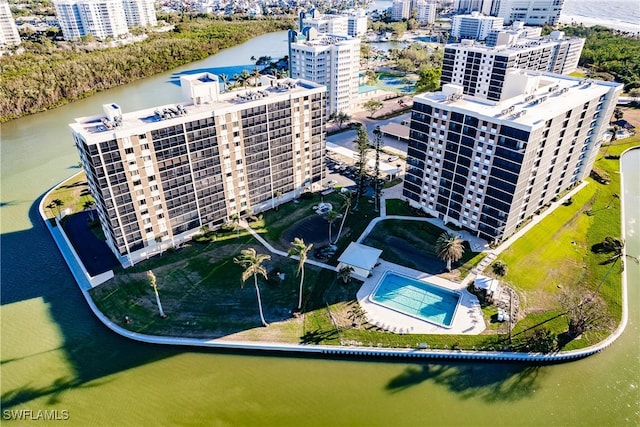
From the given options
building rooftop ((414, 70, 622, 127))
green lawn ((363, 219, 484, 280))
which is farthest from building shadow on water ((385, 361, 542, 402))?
building rooftop ((414, 70, 622, 127))

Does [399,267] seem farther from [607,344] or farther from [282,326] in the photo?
[607,344]

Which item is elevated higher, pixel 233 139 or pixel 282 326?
pixel 233 139

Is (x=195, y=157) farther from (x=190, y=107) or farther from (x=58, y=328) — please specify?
(x=58, y=328)

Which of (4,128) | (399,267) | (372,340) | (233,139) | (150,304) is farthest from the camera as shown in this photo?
(4,128)

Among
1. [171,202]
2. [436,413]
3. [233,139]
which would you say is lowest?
[436,413]

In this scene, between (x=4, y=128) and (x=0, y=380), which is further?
(x=4, y=128)

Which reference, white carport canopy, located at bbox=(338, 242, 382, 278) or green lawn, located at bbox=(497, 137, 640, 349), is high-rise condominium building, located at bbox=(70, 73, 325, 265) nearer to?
white carport canopy, located at bbox=(338, 242, 382, 278)

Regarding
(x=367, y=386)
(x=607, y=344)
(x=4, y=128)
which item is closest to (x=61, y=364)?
(x=367, y=386)
